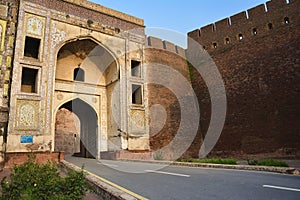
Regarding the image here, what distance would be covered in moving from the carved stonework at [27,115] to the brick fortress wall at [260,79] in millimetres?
9600

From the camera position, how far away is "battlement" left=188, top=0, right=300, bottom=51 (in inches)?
475

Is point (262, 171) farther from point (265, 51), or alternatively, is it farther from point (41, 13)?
point (41, 13)

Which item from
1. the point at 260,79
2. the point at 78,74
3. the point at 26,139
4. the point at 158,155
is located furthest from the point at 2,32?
the point at 260,79

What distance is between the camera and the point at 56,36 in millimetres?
10992

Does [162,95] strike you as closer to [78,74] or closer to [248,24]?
[78,74]

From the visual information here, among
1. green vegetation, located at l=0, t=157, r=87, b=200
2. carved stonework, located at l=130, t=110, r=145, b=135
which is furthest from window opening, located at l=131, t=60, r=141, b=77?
green vegetation, located at l=0, t=157, r=87, b=200

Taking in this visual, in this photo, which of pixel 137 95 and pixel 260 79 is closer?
pixel 260 79

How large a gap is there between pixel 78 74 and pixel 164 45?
5888mm

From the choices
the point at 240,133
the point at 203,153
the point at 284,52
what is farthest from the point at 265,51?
the point at 203,153

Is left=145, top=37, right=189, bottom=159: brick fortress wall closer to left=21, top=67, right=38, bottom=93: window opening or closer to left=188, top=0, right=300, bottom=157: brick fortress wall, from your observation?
left=188, top=0, right=300, bottom=157: brick fortress wall

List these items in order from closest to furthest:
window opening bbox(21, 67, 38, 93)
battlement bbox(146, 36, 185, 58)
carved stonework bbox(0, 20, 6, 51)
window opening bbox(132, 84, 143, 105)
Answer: carved stonework bbox(0, 20, 6, 51) < window opening bbox(21, 67, 38, 93) < window opening bbox(132, 84, 143, 105) < battlement bbox(146, 36, 185, 58)

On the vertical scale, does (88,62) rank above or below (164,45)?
below

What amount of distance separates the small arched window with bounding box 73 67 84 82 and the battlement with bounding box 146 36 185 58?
14.4ft

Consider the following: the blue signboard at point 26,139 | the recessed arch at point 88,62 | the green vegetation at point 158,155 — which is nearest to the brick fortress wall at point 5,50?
the blue signboard at point 26,139
